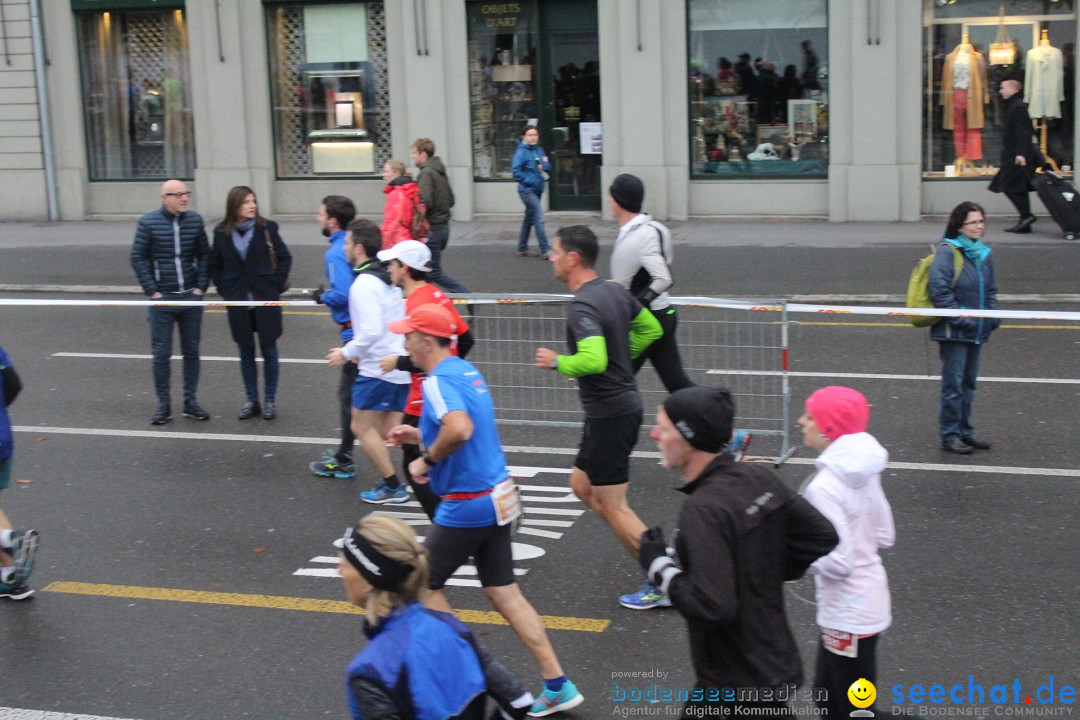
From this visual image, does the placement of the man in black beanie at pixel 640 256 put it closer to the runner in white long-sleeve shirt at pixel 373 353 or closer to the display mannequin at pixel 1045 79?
the runner in white long-sleeve shirt at pixel 373 353

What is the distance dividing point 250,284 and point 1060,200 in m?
11.7

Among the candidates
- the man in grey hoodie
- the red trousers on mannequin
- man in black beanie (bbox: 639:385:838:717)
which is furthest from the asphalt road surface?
the red trousers on mannequin

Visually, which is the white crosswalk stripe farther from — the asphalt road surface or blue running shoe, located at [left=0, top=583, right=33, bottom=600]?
blue running shoe, located at [left=0, top=583, right=33, bottom=600]

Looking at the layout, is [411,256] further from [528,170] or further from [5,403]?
[528,170]

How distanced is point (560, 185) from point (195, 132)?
21.0ft

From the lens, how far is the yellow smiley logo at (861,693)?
15.3ft

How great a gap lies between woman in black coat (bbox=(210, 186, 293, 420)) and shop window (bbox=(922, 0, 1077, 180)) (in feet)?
41.5

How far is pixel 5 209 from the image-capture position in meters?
23.2

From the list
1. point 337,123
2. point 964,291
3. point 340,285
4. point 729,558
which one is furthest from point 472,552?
point 337,123

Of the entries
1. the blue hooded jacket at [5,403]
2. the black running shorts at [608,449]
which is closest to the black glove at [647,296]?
the black running shorts at [608,449]

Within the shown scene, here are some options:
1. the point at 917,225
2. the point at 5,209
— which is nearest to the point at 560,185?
the point at 917,225

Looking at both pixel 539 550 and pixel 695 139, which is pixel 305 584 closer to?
pixel 539 550

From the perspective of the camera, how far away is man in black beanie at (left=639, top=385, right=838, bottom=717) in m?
3.90

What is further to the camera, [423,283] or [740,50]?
[740,50]
